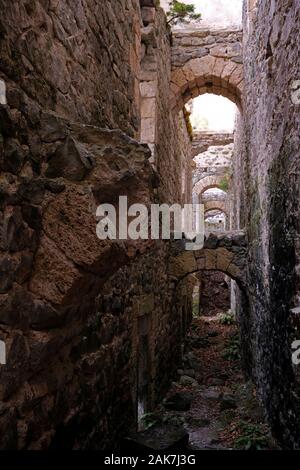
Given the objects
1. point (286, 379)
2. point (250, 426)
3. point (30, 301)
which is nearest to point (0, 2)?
point (30, 301)

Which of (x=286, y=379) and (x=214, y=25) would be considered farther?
(x=214, y=25)

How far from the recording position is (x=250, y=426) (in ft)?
18.1

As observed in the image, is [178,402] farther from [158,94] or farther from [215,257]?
[158,94]

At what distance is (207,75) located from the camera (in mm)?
8711

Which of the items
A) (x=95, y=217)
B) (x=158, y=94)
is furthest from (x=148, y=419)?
(x=158, y=94)

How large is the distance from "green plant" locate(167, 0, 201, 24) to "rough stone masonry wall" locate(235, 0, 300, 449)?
68.7 inches

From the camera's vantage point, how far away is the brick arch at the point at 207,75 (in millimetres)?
8609

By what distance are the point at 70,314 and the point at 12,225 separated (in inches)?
23.3

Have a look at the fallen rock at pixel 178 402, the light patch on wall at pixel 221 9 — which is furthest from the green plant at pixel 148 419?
the light patch on wall at pixel 221 9

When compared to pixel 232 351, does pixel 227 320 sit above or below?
above

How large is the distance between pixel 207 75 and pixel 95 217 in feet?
25.0

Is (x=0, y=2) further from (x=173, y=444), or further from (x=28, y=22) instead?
(x=173, y=444)

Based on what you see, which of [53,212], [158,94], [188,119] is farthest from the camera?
[188,119]

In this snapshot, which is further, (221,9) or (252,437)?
(221,9)
